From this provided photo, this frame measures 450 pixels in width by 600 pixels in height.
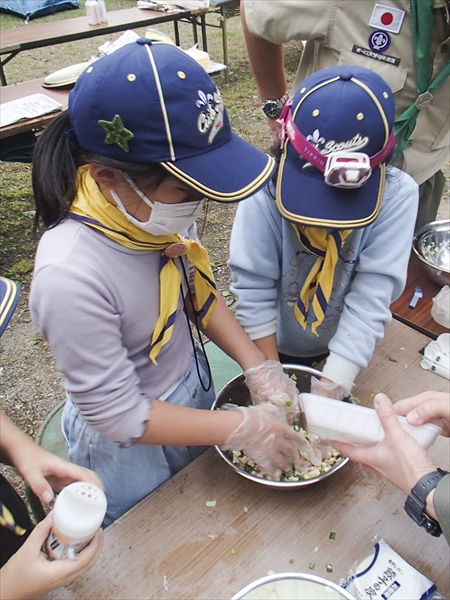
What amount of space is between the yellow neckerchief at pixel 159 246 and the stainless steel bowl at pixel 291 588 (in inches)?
21.4

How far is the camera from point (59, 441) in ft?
5.52

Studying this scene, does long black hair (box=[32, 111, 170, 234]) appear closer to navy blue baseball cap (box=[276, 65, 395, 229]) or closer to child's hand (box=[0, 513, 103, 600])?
navy blue baseball cap (box=[276, 65, 395, 229])

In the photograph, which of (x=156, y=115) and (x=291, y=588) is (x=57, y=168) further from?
(x=291, y=588)

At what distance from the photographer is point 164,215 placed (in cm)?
107

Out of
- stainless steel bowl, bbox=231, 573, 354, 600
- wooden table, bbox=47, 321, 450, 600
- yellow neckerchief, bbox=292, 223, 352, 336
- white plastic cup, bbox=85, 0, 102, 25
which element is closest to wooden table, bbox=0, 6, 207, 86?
white plastic cup, bbox=85, 0, 102, 25

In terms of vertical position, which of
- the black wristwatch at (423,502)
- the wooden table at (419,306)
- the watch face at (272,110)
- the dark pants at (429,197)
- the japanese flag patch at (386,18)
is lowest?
the wooden table at (419,306)

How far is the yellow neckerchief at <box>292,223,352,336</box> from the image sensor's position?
1.34 meters

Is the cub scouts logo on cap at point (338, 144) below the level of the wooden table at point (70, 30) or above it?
above

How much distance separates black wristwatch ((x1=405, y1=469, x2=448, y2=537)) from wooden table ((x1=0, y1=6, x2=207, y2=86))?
5.41 meters

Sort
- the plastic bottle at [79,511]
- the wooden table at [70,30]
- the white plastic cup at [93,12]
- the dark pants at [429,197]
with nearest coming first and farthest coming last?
the plastic bottle at [79,511]
the dark pants at [429,197]
the wooden table at [70,30]
the white plastic cup at [93,12]

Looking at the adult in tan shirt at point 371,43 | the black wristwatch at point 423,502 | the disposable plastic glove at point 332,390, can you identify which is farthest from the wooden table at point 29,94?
the black wristwatch at point 423,502

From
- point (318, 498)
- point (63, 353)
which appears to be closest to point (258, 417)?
point (318, 498)

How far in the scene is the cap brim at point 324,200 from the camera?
1.21 m

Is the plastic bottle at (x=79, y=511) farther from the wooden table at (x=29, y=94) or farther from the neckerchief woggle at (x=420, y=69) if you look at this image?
the wooden table at (x=29, y=94)
